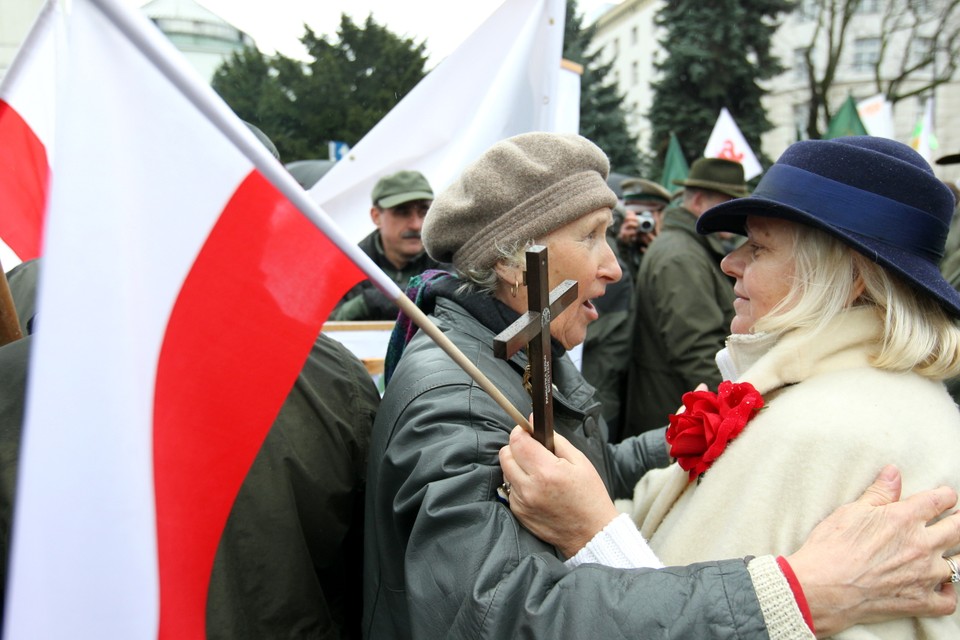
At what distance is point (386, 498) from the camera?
1.65 m

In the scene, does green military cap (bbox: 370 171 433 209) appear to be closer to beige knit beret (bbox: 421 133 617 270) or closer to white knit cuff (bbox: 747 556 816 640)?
beige knit beret (bbox: 421 133 617 270)

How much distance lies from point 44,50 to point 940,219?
2319 millimetres

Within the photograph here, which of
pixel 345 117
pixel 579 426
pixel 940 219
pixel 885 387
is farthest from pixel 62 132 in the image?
pixel 345 117

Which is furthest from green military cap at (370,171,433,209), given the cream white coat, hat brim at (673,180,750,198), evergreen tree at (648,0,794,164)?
evergreen tree at (648,0,794,164)

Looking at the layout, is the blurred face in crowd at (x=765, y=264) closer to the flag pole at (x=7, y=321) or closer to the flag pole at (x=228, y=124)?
the flag pole at (x=228, y=124)

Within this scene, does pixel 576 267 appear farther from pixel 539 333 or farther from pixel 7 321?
pixel 7 321

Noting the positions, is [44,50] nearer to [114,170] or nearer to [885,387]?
[114,170]

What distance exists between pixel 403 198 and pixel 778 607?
10.3 ft

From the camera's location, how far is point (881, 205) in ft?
5.24

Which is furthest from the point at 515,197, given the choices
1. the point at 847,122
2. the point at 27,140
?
the point at 847,122

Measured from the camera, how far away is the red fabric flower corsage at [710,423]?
1.64 meters

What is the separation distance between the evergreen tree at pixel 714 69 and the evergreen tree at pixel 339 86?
822 centimetres

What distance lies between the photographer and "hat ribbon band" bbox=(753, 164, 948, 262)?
159 cm

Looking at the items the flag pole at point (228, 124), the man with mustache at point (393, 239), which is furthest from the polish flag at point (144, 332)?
the man with mustache at point (393, 239)
